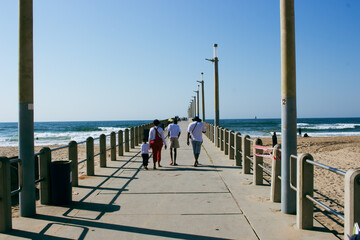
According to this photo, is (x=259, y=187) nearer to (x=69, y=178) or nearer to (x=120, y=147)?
(x=69, y=178)

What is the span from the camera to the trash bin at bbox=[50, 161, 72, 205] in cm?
647

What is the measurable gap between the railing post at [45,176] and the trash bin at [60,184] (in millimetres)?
81

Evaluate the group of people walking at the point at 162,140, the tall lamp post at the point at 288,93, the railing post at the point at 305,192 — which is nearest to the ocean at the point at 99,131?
the group of people walking at the point at 162,140

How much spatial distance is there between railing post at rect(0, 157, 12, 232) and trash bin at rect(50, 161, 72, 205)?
1.47 m

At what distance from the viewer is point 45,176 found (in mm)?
6469

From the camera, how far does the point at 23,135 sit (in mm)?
5688

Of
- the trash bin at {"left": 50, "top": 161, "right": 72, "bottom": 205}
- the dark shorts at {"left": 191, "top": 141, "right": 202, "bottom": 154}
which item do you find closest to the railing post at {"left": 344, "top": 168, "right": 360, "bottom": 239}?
the trash bin at {"left": 50, "top": 161, "right": 72, "bottom": 205}

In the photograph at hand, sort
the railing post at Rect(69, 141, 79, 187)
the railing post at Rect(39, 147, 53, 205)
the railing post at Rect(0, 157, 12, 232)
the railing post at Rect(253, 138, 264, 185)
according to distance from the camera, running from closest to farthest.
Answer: the railing post at Rect(0, 157, 12, 232), the railing post at Rect(39, 147, 53, 205), the railing post at Rect(69, 141, 79, 187), the railing post at Rect(253, 138, 264, 185)

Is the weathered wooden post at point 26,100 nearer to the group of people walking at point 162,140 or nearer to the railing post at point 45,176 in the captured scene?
the railing post at point 45,176

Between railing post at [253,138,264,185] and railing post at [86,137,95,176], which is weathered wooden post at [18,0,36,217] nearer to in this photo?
railing post at [86,137,95,176]

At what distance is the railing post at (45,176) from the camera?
643 cm

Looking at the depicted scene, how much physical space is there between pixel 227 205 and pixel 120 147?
953 centimetres

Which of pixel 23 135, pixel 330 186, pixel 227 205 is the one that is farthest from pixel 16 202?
pixel 330 186

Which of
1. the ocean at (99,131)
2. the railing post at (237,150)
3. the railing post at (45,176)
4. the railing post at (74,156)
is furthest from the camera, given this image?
the ocean at (99,131)
